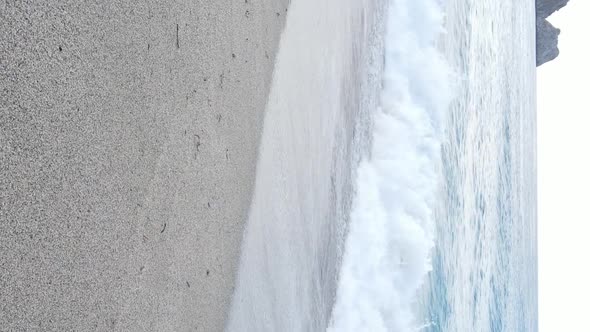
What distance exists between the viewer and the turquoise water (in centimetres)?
448

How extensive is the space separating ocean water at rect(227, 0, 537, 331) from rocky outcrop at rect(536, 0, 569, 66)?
12.8 ft

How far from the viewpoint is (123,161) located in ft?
4.01

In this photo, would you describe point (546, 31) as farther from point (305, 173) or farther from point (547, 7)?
point (305, 173)

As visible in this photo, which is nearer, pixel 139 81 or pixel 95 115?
pixel 95 115

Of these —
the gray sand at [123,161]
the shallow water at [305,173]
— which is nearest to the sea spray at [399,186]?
the shallow water at [305,173]

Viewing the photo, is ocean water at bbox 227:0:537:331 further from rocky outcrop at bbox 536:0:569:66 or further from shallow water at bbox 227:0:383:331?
rocky outcrop at bbox 536:0:569:66

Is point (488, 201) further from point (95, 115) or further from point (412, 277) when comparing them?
point (95, 115)

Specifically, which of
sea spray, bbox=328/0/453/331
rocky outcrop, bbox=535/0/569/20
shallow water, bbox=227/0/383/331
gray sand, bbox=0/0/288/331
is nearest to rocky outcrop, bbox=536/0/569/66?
rocky outcrop, bbox=535/0/569/20

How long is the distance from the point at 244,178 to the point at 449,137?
2.92 meters

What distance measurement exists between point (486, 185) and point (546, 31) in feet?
18.4

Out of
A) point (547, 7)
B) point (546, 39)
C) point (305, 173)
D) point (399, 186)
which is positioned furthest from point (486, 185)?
point (547, 7)

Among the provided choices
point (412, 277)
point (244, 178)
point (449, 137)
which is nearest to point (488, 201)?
point (449, 137)

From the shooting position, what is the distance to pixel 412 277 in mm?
3699

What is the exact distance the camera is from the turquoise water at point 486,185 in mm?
4477
